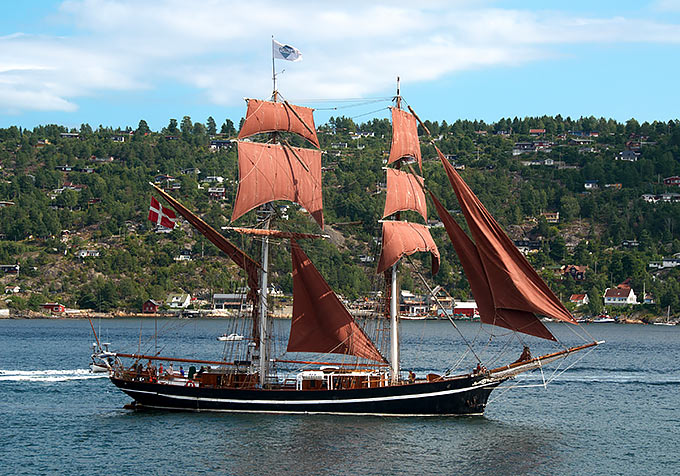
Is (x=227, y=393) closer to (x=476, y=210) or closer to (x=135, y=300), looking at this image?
(x=476, y=210)

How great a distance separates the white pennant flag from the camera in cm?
5850

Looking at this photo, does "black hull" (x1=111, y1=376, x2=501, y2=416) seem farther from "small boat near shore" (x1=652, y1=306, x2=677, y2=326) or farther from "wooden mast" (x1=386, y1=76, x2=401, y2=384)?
"small boat near shore" (x1=652, y1=306, x2=677, y2=326)

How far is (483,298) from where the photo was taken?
5262 cm

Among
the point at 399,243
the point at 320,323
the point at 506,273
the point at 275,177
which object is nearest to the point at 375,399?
the point at 320,323

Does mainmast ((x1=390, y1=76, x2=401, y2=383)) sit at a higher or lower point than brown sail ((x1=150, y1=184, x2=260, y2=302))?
lower

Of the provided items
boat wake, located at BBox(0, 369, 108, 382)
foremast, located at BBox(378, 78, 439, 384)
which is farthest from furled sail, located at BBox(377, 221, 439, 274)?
boat wake, located at BBox(0, 369, 108, 382)

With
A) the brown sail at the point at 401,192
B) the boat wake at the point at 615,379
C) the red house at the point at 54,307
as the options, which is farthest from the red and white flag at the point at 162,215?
the red house at the point at 54,307

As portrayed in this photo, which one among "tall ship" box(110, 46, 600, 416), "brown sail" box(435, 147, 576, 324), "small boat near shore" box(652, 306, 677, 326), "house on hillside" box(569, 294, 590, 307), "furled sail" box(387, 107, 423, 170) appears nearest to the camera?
"brown sail" box(435, 147, 576, 324)

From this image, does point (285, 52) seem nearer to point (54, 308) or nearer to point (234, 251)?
point (234, 251)

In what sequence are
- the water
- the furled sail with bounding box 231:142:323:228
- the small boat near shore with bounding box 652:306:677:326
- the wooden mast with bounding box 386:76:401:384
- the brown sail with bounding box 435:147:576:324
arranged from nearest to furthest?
the water → the brown sail with bounding box 435:147:576:324 → the wooden mast with bounding box 386:76:401:384 → the furled sail with bounding box 231:142:323:228 → the small boat near shore with bounding box 652:306:677:326

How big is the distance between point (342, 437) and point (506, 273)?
1281 centimetres

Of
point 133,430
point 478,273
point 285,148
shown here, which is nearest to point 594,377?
point 478,273

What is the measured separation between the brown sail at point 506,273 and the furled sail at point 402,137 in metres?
6.44

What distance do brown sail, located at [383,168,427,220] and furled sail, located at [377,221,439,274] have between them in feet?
3.07
